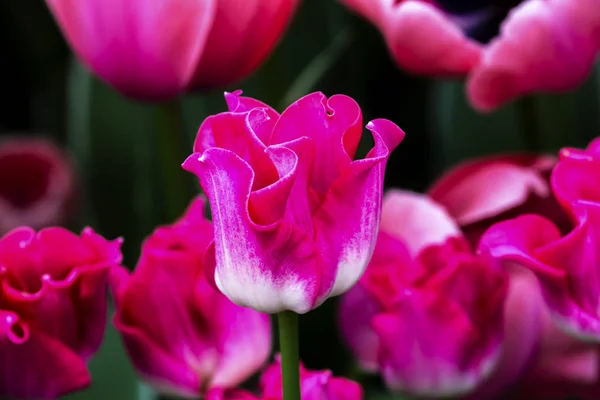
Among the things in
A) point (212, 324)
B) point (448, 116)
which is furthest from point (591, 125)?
point (212, 324)

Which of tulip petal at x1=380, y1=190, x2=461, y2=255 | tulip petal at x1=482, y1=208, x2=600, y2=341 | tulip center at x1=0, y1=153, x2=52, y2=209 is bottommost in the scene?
tulip center at x1=0, y1=153, x2=52, y2=209

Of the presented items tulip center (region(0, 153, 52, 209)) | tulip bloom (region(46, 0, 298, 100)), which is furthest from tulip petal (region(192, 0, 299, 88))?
tulip center (region(0, 153, 52, 209))

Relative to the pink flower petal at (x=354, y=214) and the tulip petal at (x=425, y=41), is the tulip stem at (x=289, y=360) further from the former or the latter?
the tulip petal at (x=425, y=41)

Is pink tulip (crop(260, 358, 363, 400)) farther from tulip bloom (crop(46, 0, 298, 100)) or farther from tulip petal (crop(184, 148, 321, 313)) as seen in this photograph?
tulip bloom (crop(46, 0, 298, 100))

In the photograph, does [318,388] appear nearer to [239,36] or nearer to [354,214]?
[354,214]

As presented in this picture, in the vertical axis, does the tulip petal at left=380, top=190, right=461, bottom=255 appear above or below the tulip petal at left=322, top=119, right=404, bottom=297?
below

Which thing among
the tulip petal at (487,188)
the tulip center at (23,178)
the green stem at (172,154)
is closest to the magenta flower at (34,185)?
the tulip center at (23,178)
